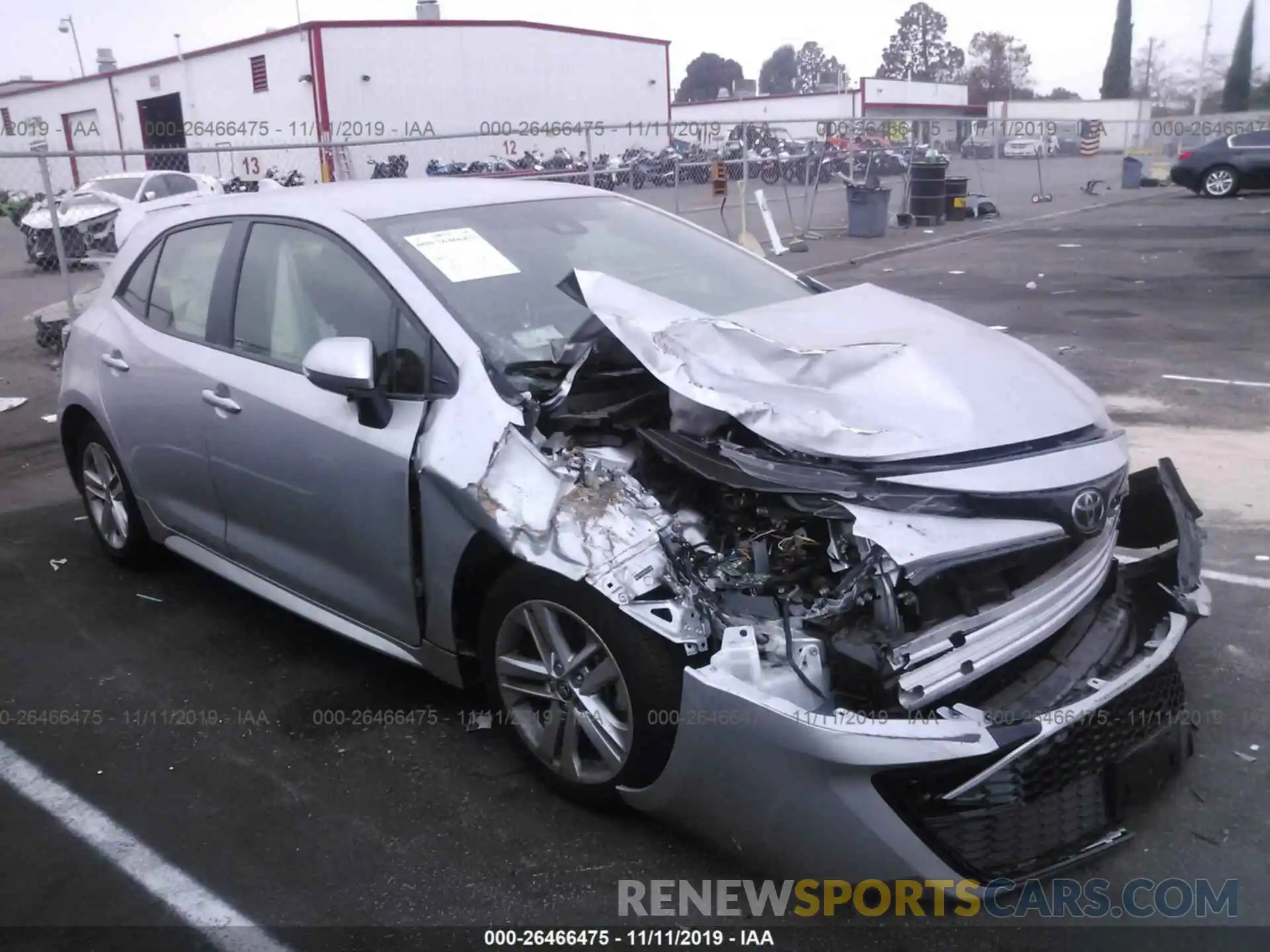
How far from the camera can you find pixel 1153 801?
308cm

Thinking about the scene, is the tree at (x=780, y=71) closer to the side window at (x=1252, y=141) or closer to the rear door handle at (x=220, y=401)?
the side window at (x=1252, y=141)

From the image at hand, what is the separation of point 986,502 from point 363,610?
2056 millimetres

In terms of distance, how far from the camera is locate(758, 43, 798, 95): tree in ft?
411

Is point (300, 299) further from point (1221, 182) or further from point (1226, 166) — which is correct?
point (1221, 182)

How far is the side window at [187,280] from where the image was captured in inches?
167

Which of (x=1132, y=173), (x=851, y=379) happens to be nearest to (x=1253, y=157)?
(x=1132, y=173)

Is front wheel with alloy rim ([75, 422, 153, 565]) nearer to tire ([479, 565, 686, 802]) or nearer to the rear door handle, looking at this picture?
the rear door handle

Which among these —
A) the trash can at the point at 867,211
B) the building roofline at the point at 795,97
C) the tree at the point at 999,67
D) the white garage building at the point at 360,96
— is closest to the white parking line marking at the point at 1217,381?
the trash can at the point at 867,211

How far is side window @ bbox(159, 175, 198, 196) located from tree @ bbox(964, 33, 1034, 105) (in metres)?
88.6

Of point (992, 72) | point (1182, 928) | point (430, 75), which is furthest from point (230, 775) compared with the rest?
point (992, 72)

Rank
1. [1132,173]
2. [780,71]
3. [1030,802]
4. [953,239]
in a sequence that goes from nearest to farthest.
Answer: [1030,802], [953,239], [1132,173], [780,71]

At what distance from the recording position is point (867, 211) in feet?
58.9

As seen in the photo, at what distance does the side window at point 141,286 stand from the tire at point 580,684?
99.1 inches

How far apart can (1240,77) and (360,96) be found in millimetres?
47019
